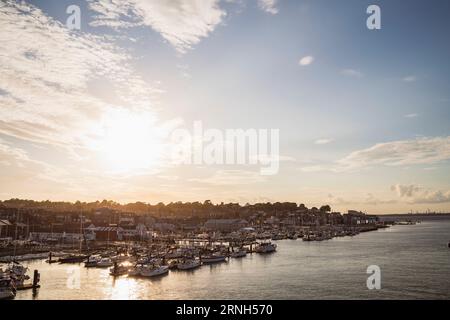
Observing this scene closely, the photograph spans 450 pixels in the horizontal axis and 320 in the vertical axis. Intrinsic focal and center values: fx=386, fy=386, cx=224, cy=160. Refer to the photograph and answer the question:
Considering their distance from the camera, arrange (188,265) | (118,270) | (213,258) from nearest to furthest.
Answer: (118,270), (188,265), (213,258)

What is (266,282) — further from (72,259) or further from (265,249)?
(265,249)

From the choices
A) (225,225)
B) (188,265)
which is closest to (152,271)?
(188,265)

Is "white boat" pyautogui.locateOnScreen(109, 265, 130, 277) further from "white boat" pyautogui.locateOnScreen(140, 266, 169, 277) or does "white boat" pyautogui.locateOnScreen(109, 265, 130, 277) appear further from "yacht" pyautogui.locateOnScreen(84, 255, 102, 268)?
"yacht" pyautogui.locateOnScreen(84, 255, 102, 268)

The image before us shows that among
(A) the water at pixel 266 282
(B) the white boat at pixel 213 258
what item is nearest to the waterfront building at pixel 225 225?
(B) the white boat at pixel 213 258

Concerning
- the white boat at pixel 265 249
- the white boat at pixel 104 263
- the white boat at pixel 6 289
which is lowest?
the white boat at pixel 265 249

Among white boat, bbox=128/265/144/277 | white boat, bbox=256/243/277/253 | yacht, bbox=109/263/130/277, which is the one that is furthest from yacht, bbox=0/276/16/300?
white boat, bbox=256/243/277/253

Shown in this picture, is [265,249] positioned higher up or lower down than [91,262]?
lower down

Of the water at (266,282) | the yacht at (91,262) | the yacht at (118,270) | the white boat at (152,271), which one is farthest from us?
the yacht at (91,262)

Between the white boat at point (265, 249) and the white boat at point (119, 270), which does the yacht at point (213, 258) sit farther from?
the white boat at point (265, 249)

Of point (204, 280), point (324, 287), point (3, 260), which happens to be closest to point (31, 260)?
point (3, 260)

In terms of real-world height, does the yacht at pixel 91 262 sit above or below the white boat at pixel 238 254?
above
